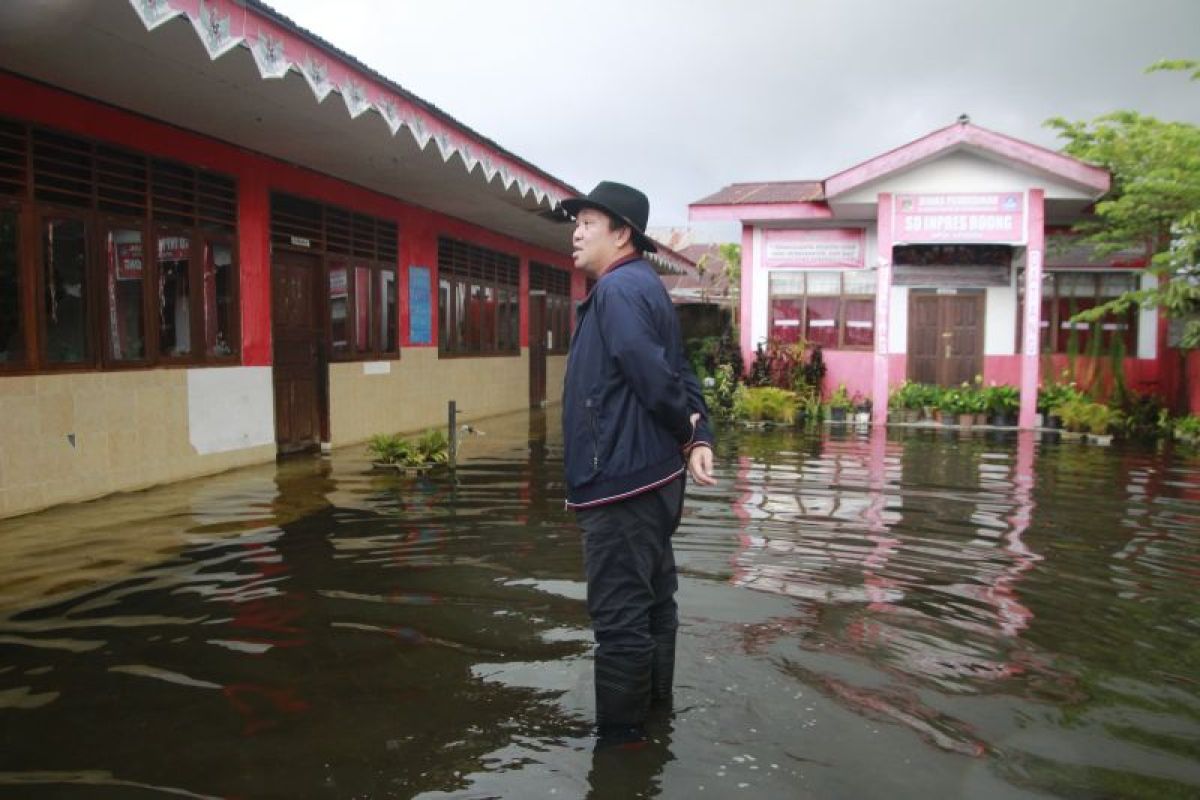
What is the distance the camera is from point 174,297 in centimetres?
761

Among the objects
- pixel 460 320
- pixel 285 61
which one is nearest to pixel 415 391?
pixel 460 320

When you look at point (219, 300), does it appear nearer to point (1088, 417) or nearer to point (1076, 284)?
point (1088, 417)

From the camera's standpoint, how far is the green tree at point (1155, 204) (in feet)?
36.5

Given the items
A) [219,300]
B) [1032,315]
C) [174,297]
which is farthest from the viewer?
[1032,315]

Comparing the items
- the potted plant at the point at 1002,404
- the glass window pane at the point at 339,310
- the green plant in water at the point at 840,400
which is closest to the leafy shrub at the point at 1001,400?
the potted plant at the point at 1002,404

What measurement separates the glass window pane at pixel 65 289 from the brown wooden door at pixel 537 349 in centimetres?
1082

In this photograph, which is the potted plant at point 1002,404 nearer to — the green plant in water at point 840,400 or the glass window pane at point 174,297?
the green plant in water at point 840,400

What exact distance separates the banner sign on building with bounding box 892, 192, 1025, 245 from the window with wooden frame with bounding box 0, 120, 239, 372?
1024cm

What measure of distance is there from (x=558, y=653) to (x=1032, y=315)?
12165 millimetres

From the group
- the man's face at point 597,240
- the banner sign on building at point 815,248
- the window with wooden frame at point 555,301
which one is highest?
the banner sign on building at point 815,248

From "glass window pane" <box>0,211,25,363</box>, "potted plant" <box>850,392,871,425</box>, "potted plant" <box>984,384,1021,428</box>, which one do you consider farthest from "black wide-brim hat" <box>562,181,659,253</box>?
"potted plant" <box>984,384,1021,428</box>

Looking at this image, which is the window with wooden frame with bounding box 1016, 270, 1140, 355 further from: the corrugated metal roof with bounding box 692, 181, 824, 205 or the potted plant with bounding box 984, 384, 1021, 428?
the corrugated metal roof with bounding box 692, 181, 824, 205

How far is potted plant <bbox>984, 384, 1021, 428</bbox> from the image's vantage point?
44.4 ft

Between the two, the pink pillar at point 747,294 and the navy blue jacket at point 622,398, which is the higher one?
the pink pillar at point 747,294
